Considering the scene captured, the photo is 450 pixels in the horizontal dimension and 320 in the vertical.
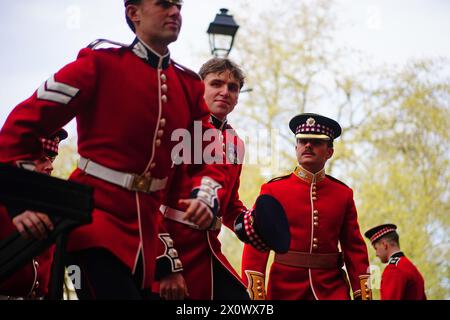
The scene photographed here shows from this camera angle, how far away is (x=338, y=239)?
659 cm

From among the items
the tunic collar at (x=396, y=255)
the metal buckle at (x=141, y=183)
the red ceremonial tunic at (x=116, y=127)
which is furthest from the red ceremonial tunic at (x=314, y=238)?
the tunic collar at (x=396, y=255)

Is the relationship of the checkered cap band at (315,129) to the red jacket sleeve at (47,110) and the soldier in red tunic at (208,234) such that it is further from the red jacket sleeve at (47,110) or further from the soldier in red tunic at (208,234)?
the red jacket sleeve at (47,110)

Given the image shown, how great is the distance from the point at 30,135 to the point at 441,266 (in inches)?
629

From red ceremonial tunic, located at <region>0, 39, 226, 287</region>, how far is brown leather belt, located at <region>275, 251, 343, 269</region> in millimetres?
2234

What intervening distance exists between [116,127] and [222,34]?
20.7 ft

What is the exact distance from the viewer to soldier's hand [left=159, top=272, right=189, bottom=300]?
4.18 metres

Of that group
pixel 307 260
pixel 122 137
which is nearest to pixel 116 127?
pixel 122 137

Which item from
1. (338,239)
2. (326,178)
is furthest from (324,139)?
(338,239)

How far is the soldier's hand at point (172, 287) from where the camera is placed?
13.7 ft

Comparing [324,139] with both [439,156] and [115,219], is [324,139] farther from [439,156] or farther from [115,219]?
[439,156]

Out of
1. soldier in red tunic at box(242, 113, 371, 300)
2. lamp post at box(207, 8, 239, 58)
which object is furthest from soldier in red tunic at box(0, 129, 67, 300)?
lamp post at box(207, 8, 239, 58)

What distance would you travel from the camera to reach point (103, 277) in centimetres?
367

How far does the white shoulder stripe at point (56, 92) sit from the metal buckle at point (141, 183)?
49 centimetres
